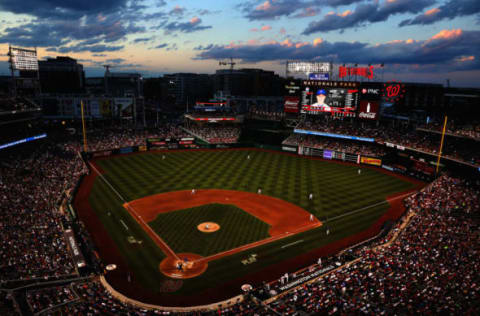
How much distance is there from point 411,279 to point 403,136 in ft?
122

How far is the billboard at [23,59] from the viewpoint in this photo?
5573 centimetres

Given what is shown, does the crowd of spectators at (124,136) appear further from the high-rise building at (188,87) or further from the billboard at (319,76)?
the high-rise building at (188,87)

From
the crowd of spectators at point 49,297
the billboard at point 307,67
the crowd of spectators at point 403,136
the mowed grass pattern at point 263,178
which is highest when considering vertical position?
the billboard at point 307,67

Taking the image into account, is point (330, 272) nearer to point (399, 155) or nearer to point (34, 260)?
point (34, 260)

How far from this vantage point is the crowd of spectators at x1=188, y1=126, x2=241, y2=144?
211 feet

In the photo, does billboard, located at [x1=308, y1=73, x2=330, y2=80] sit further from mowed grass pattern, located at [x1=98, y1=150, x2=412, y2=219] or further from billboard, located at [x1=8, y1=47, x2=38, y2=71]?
billboard, located at [x1=8, y1=47, x2=38, y2=71]

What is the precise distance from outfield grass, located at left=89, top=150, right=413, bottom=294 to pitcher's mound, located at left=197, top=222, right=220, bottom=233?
196 centimetres

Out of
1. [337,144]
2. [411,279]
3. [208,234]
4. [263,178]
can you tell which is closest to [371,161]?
[337,144]

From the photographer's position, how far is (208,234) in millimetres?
27719

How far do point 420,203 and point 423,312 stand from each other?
19.8m

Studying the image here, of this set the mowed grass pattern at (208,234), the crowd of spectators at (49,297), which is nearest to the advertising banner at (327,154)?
the mowed grass pattern at (208,234)

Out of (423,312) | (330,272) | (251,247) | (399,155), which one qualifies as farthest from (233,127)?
(423,312)

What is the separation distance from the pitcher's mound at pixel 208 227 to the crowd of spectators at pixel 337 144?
109 ft

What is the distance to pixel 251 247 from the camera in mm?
25750
